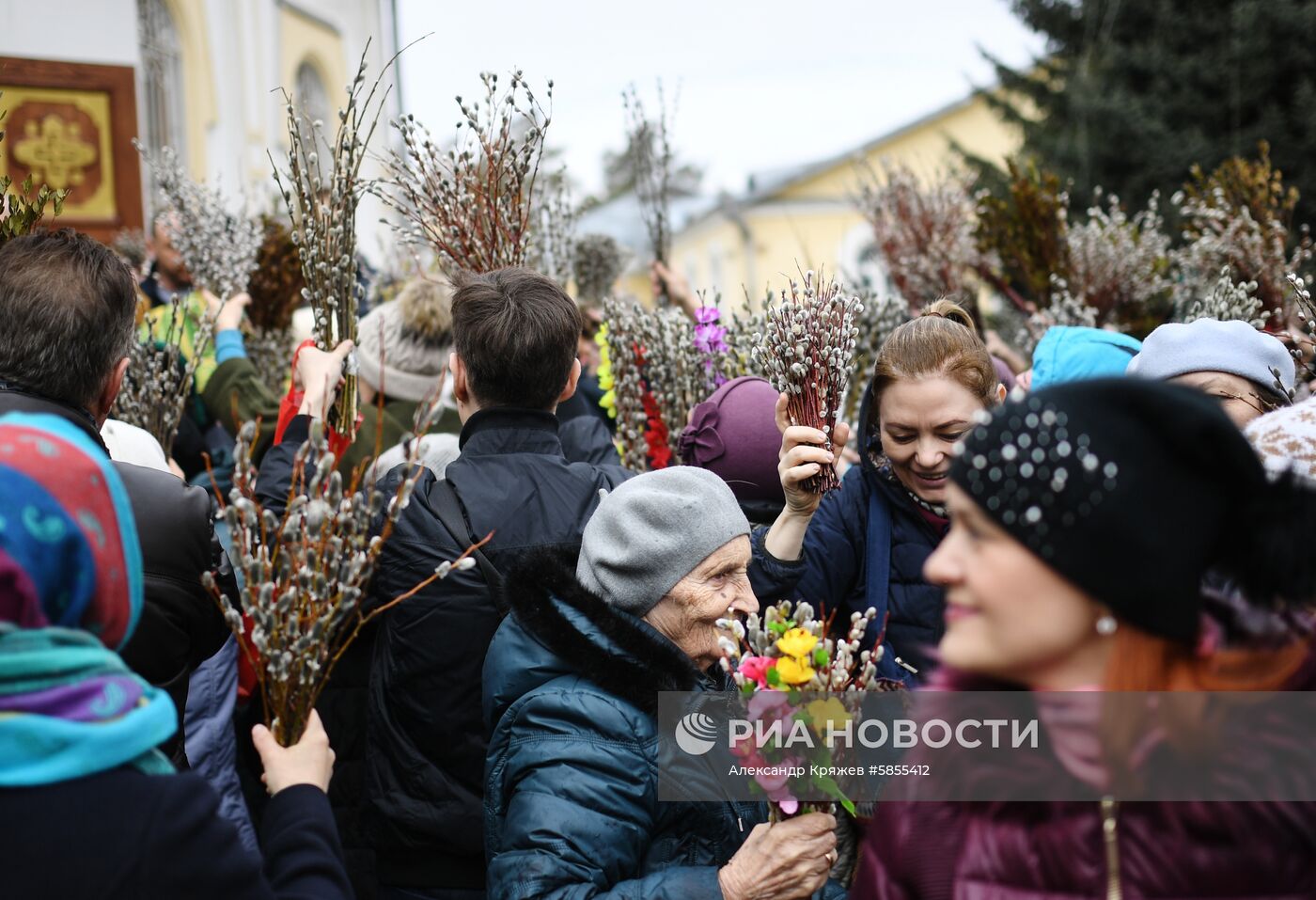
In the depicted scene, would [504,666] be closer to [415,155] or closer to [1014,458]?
[1014,458]

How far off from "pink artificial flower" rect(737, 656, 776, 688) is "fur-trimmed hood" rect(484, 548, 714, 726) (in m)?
0.27

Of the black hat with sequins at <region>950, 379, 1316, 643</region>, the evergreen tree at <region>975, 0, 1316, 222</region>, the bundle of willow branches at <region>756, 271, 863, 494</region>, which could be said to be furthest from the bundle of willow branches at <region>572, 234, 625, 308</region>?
the evergreen tree at <region>975, 0, 1316, 222</region>

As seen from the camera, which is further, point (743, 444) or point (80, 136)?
point (80, 136)

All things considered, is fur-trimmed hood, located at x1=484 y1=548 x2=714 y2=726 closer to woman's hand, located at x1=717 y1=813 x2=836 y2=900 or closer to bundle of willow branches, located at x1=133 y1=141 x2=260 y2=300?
woman's hand, located at x1=717 y1=813 x2=836 y2=900

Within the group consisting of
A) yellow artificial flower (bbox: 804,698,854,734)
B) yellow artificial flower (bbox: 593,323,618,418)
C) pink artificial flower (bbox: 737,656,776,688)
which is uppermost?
yellow artificial flower (bbox: 593,323,618,418)

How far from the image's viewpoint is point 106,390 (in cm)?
232

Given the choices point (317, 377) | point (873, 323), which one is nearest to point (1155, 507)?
point (317, 377)

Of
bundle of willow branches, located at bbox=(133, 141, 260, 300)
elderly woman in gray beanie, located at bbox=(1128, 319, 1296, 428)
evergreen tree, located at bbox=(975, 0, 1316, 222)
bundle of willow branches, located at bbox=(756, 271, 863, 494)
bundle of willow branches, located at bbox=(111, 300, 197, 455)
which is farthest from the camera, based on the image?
evergreen tree, located at bbox=(975, 0, 1316, 222)

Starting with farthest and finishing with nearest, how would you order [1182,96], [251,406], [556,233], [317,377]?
[1182,96], [556,233], [251,406], [317,377]

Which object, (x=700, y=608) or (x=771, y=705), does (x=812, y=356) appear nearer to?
(x=700, y=608)

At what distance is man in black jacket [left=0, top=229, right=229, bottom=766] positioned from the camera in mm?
2125

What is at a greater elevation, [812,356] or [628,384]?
[812,356]

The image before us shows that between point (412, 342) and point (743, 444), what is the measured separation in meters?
1.32

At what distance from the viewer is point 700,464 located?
2.97 meters
